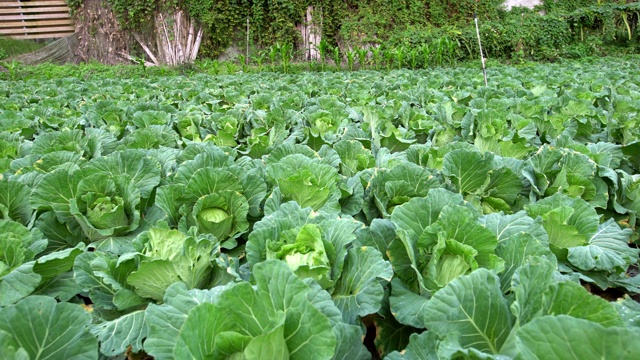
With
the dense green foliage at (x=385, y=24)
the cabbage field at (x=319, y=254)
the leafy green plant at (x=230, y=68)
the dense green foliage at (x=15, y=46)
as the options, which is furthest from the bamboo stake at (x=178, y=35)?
the cabbage field at (x=319, y=254)

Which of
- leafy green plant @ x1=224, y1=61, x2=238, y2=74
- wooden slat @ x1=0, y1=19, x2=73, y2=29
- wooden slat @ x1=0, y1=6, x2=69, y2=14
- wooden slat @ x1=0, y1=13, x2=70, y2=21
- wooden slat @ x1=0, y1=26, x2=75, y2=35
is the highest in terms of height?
wooden slat @ x1=0, y1=6, x2=69, y2=14

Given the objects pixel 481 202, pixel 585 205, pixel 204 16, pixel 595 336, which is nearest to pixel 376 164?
pixel 481 202

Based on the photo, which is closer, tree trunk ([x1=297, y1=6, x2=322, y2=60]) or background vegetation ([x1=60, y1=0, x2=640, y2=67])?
background vegetation ([x1=60, y1=0, x2=640, y2=67])

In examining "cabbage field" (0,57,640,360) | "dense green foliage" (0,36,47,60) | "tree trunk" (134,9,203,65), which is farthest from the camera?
"dense green foliage" (0,36,47,60)

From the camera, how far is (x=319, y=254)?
1418 millimetres

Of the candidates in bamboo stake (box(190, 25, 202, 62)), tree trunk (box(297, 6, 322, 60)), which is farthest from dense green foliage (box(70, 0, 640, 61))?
bamboo stake (box(190, 25, 202, 62))

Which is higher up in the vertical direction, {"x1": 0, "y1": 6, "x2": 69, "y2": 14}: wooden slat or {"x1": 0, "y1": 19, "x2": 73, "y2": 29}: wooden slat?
{"x1": 0, "y1": 6, "x2": 69, "y2": 14}: wooden slat

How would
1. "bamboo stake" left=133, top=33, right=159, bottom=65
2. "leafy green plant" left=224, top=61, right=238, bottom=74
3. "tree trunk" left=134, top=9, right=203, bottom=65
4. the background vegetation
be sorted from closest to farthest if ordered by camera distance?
1. "leafy green plant" left=224, top=61, right=238, bottom=74
2. the background vegetation
3. "tree trunk" left=134, top=9, right=203, bottom=65
4. "bamboo stake" left=133, top=33, right=159, bottom=65

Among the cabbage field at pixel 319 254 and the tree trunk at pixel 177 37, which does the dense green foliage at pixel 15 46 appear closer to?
the tree trunk at pixel 177 37

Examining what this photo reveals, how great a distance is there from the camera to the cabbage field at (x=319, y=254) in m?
1.01

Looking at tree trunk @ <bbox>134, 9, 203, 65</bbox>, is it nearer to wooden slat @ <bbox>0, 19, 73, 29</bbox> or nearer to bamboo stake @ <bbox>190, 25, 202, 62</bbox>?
bamboo stake @ <bbox>190, 25, 202, 62</bbox>

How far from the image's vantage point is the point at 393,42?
62.6ft

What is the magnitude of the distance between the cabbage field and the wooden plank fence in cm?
2488

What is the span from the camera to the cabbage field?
3.32 feet
